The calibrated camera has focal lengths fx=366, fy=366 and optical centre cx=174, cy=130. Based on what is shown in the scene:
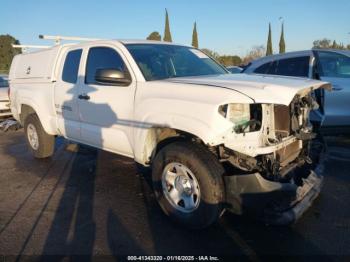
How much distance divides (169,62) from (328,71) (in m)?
3.49

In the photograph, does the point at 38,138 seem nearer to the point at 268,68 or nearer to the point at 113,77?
the point at 113,77

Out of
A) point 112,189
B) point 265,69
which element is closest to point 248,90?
point 112,189

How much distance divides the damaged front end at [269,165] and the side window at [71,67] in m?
2.76

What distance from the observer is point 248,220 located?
4.03 metres

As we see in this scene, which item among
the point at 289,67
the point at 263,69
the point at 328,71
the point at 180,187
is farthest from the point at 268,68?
the point at 180,187

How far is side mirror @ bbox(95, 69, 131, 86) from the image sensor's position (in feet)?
13.7

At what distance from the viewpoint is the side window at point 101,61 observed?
15.3 ft

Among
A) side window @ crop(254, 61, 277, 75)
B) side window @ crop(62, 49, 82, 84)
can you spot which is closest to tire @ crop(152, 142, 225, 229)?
side window @ crop(62, 49, 82, 84)

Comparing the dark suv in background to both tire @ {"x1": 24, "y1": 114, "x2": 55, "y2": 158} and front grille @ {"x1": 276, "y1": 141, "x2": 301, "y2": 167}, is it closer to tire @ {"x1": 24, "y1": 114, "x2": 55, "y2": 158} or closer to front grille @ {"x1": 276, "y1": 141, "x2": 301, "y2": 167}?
front grille @ {"x1": 276, "y1": 141, "x2": 301, "y2": 167}

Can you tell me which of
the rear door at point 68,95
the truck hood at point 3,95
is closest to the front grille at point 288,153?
the rear door at point 68,95

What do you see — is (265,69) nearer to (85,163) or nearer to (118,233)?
(85,163)

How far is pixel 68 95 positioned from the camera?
5.43 meters

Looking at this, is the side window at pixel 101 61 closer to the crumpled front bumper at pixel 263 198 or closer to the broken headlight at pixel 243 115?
the broken headlight at pixel 243 115

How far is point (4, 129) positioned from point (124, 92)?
24.2 ft
